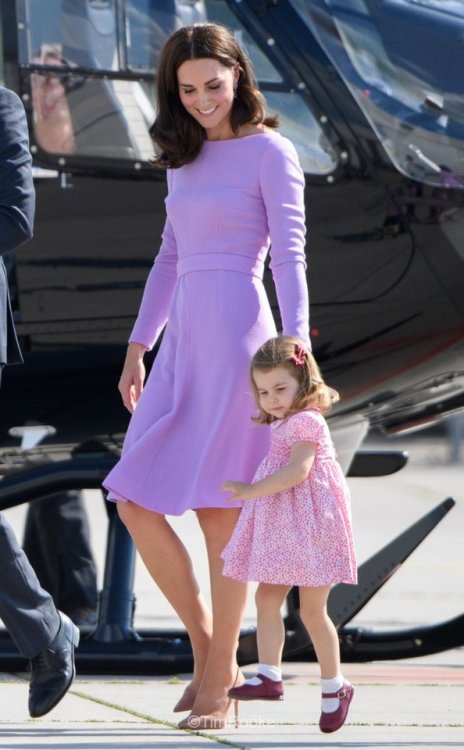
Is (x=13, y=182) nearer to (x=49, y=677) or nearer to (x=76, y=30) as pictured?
(x=49, y=677)

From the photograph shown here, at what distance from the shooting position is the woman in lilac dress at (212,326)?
3.88m

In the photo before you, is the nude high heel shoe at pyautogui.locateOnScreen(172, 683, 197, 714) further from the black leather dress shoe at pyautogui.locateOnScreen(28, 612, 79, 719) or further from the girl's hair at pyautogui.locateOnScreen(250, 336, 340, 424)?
the girl's hair at pyautogui.locateOnScreen(250, 336, 340, 424)

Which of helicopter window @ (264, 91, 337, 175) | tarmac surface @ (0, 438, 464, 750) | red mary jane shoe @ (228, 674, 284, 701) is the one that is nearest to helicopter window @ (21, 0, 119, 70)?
helicopter window @ (264, 91, 337, 175)

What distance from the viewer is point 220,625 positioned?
389 centimetres

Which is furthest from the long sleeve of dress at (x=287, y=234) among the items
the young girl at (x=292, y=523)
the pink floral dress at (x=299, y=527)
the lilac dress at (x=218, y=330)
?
the pink floral dress at (x=299, y=527)

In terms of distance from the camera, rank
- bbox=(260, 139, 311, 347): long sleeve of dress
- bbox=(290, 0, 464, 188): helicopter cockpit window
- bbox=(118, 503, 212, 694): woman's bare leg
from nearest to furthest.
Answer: bbox=(260, 139, 311, 347): long sleeve of dress
bbox=(118, 503, 212, 694): woman's bare leg
bbox=(290, 0, 464, 188): helicopter cockpit window

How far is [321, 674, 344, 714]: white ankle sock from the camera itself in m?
3.72

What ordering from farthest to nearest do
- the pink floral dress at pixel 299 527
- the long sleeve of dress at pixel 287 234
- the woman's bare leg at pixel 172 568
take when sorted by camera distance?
1. the woman's bare leg at pixel 172 568
2. the long sleeve of dress at pixel 287 234
3. the pink floral dress at pixel 299 527

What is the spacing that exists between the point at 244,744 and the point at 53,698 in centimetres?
46

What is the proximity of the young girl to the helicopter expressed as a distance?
1.29 meters

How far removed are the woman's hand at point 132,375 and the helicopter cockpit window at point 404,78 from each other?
1.26m

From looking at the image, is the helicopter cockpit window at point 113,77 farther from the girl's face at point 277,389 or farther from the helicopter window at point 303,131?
the girl's face at point 277,389

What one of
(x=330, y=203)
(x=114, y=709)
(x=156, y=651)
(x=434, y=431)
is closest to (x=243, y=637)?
(x=156, y=651)

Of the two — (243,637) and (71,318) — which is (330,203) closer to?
(71,318)
